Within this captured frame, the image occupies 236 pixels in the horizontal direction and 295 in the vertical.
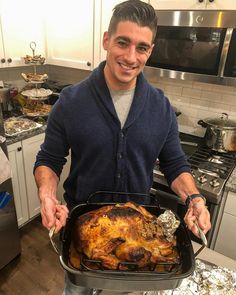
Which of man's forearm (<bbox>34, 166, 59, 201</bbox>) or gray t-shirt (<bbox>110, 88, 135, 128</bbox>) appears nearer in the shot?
man's forearm (<bbox>34, 166, 59, 201</bbox>)

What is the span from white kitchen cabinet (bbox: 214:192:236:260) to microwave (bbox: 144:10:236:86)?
0.67 m

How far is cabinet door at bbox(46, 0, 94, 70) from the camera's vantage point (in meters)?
1.88

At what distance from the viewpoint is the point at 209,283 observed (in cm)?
82

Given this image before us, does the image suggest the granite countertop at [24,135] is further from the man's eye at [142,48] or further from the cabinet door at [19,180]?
the man's eye at [142,48]

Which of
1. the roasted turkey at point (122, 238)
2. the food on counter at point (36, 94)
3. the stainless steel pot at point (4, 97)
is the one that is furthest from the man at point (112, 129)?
the stainless steel pot at point (4, 97)

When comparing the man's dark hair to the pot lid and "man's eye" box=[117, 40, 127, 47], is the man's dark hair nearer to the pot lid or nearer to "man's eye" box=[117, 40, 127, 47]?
"man's eye" box=[117, 40, 127, 47]

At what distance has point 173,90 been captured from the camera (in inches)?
79.3

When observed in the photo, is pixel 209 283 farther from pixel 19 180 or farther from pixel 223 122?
pixel 19 180

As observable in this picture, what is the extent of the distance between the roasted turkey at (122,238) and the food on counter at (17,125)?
130cm

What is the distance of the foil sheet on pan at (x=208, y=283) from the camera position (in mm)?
790

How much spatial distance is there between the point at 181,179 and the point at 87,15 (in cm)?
146

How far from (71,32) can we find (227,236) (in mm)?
1811

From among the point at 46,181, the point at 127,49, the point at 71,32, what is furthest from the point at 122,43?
the point at 71,32

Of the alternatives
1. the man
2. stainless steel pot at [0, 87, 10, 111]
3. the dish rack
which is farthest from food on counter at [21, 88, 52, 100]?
the man
